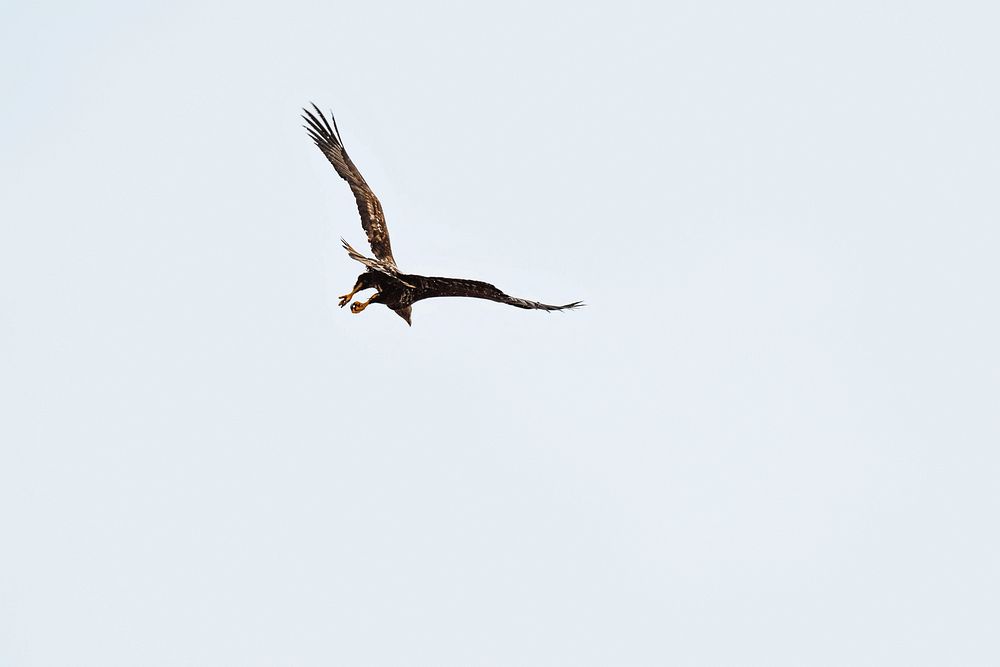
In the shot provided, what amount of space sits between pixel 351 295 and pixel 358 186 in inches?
275

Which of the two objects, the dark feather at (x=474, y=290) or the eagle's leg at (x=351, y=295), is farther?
the eagle's leg at (x=351, y=295)

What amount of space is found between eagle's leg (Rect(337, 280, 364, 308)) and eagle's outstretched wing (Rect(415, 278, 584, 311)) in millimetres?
1451

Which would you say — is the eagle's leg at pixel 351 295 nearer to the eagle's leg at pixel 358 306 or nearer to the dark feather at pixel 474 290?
the eagle's leg at pixel 358 306

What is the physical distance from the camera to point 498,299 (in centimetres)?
2648

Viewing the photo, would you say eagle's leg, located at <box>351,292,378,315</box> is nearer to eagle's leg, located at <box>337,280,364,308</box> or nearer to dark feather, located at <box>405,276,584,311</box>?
eagle's leg, located at <box>337,280,364,308</box>

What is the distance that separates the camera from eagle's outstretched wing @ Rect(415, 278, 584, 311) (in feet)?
85.6

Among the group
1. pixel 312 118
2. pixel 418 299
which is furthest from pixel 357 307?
pixel 312 118

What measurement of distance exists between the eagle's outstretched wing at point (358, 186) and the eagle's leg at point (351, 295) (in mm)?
2805

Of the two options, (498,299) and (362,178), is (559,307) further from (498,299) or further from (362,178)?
(362,178)

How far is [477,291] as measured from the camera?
2647 centimetres

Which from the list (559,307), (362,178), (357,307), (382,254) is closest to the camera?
(559,307)

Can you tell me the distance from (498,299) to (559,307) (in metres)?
1.48

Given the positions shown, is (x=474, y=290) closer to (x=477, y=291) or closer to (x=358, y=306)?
(x=477, y=291)

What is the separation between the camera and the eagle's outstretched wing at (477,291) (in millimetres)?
26094
